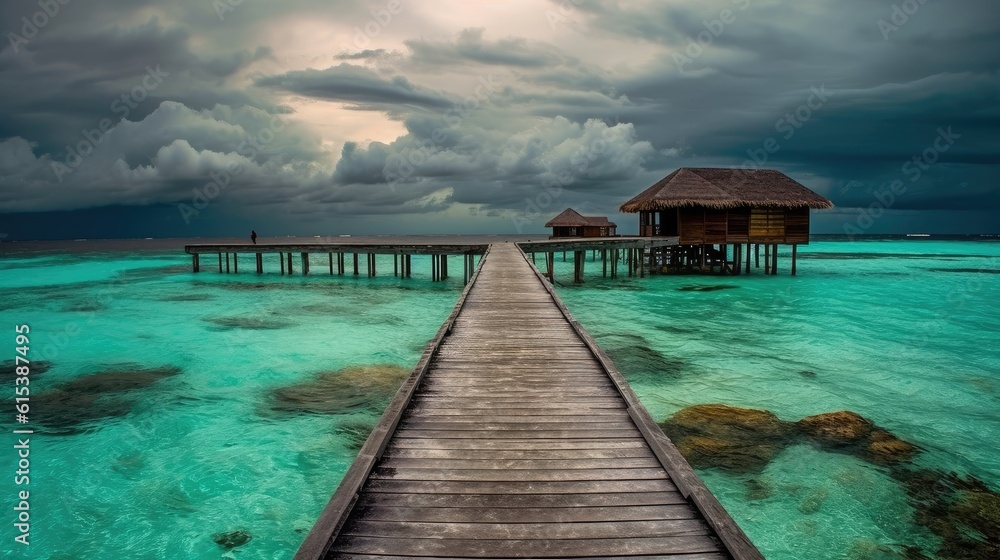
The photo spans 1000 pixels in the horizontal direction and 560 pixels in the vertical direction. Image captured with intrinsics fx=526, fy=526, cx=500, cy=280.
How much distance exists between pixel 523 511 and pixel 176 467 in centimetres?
587

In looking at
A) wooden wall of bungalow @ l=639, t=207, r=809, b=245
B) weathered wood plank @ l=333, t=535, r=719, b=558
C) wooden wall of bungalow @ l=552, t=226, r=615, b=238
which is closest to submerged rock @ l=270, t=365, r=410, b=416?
weathered wood plank @ l=333, t=535, r=719, b=558

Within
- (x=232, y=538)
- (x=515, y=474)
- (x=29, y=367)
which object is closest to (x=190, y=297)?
(x=29, y=367)

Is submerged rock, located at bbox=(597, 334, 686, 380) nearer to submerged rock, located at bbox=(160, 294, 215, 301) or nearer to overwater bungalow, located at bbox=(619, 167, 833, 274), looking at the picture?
overwater bungalow, located at bbox=(619, 167, 833, 274)

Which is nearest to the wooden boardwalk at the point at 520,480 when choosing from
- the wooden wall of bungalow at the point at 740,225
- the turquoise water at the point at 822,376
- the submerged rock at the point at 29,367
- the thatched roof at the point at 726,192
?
the turquoise water at the point at 822,376

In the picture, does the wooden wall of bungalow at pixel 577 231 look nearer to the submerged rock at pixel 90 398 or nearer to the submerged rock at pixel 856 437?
the submerged rock at pixel 90 398

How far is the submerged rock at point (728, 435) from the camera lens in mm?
6473

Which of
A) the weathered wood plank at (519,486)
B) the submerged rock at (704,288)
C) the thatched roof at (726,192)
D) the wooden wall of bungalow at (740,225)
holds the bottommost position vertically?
the submerged rock at (704,288)

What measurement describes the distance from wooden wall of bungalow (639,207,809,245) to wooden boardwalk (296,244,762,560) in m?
23.1

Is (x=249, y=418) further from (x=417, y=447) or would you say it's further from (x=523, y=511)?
(x=523, y=511)

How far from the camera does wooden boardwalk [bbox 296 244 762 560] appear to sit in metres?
2.74

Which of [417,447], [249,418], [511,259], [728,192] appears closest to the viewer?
[417,447]

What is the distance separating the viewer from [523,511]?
3.04 meters

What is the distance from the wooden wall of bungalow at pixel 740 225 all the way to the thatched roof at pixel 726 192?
619 mm

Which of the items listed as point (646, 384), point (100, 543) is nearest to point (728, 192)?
point (646, 384)
